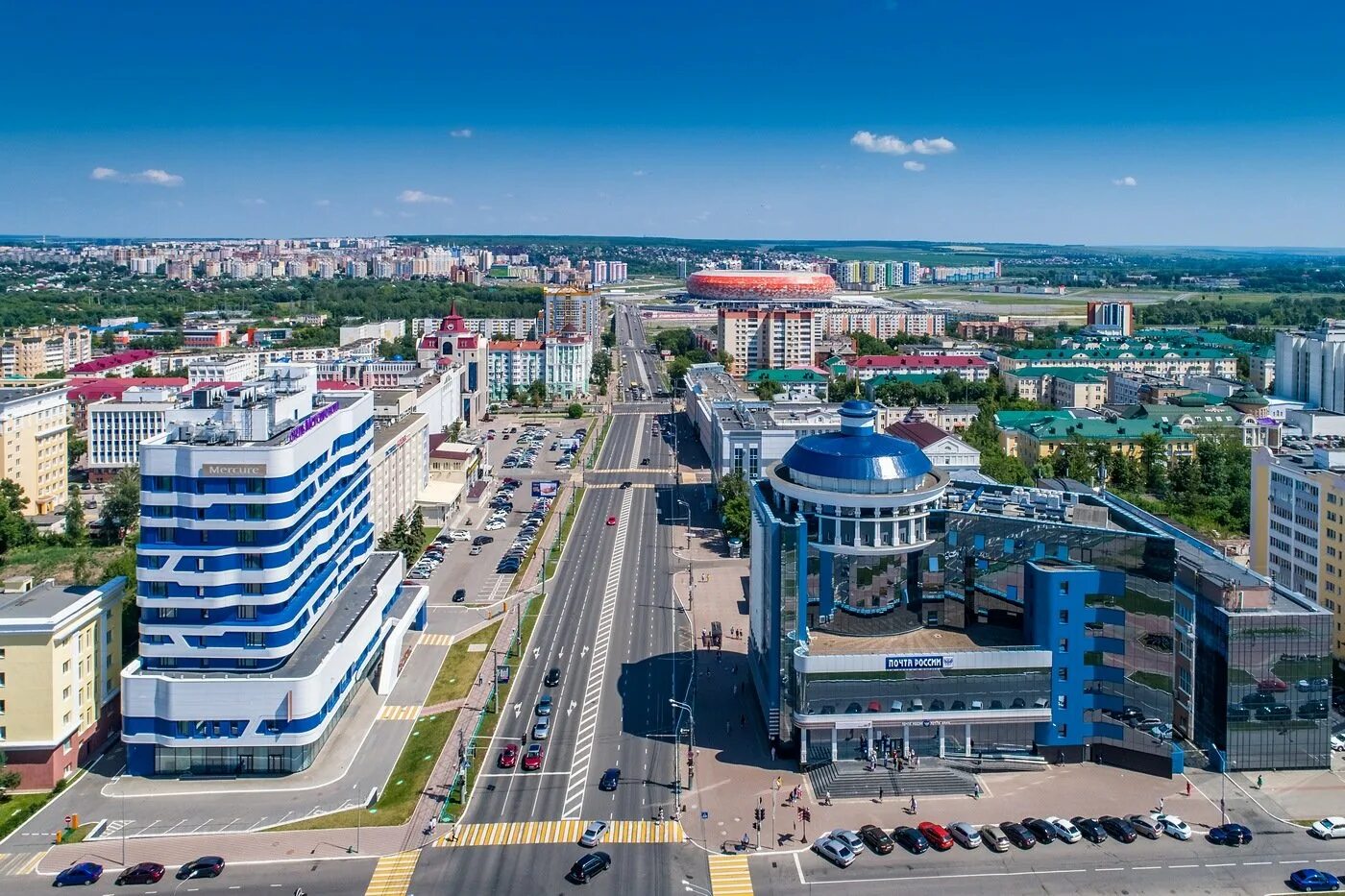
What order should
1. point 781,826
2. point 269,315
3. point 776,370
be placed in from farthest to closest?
point 269,315
point 776,370
point 781,826

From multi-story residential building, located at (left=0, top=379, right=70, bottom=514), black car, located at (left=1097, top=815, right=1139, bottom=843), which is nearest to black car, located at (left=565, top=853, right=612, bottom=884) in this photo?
black car, located at (left=1097, top=815, right=1139, bottom=843)

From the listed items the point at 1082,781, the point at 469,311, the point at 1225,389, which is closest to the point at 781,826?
the point at 1082,781

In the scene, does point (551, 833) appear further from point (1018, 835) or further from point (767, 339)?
point (767, 339)

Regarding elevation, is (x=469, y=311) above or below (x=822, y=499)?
above

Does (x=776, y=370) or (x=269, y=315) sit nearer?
(x=776, y=370)

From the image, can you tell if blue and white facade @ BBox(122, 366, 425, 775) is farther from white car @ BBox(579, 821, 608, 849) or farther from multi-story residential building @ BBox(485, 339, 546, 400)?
multi-story residential building @ BBox(485, 339, 546, 400)

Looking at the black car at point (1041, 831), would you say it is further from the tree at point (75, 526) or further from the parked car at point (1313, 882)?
the tree at point (75, 526)

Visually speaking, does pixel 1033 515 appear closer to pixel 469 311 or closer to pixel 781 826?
pixel 781 826

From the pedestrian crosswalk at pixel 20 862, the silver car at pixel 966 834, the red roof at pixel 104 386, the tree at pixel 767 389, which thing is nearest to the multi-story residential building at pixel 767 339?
the tree at pixel 767 389
